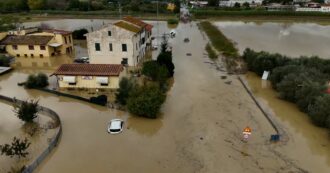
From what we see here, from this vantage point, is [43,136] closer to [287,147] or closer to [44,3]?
[287,147]

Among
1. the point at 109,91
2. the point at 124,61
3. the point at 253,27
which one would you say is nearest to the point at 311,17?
the point at 253,27

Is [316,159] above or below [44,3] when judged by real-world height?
below

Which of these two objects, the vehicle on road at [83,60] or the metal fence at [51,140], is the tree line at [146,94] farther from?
the vehicle on road at [83,60]

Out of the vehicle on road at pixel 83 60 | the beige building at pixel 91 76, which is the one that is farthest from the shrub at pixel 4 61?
the beige building at pixel 91 76

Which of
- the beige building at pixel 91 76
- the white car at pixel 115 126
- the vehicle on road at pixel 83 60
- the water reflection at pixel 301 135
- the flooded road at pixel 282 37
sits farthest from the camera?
the flooded road at pixel 282 37

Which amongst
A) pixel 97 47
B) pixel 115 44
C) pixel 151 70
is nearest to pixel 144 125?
pixel 151 70

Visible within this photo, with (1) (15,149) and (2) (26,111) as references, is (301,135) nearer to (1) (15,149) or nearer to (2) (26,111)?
(1) (15,149)

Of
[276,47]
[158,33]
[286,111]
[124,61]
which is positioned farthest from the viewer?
[158,33]
